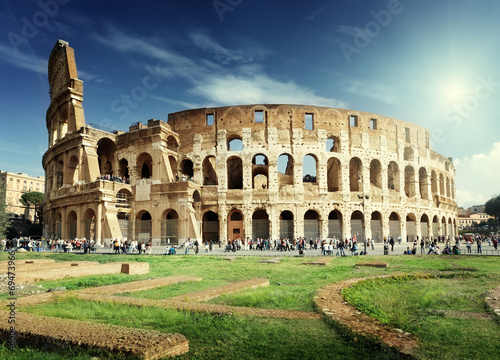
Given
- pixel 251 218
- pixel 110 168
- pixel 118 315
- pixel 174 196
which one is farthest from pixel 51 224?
pixel 118 315

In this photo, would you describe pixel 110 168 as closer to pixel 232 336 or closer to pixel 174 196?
pixel 174 196

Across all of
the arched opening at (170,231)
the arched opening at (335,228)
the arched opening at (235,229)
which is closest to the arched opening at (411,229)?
the arched opening at (335,228)

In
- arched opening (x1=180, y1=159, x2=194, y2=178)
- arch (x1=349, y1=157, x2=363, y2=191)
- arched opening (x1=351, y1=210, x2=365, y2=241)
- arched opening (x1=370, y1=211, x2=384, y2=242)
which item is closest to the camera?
arched opening (x1=351, y1=210, x2=365, y2=241)

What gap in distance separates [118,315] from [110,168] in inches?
1349

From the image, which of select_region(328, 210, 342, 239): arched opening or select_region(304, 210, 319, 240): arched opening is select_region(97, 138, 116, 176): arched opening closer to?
select_region(304, 210, 319, 240): arched opening

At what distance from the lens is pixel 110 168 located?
37.9 m

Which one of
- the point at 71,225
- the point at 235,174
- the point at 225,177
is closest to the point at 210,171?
the point at 235,174

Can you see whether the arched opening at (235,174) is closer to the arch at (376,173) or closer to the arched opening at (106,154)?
the arched opening at (106,154)

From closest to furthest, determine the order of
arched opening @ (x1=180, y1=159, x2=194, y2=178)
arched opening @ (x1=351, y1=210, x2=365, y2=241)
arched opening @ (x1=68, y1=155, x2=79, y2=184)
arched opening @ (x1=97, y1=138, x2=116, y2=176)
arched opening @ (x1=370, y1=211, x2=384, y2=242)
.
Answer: arched opening @ (x1=351, y1=210, x2=365, y2=241) < arched opening @ (x1=68, y1=155, x2=79, y2=184) < arched opening @ (x1=370, y1=211, x2=384, y2=242) < arched opening @ (x1=180, y1=159, x2=194, y2=178) < arched opening @ (x1=97, y1=138, x2=116, y2=176)

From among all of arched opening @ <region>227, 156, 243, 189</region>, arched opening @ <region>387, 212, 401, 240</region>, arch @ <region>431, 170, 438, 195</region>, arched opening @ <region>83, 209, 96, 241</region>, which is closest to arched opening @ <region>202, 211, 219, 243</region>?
arched opening @ <region>227, 156, 243, 189</region>

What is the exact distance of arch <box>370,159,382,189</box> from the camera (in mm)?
35656

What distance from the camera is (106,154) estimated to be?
1457 inches

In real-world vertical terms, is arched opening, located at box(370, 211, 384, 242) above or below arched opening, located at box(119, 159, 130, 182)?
below

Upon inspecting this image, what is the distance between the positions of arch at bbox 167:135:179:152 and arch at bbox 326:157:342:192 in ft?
47.5
